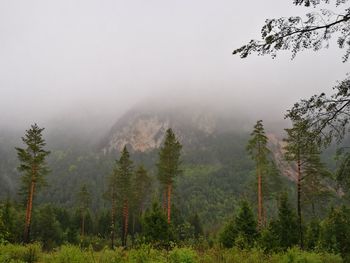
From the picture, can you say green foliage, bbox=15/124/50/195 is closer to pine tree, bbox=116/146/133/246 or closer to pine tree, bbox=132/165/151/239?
pine tree, bbox=116/146/133/246

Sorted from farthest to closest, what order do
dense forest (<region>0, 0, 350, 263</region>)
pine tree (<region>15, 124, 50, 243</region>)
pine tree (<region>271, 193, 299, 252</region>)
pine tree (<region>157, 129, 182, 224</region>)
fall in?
pine tree (<region>157, 129, 182, 224</region>)
pine tree (<region>15, 124, 50, 243</region>)
pine tree (<region>271, 193, 299, 252</region>)
dense forest (<region>0, 0, 350, 263</region>)

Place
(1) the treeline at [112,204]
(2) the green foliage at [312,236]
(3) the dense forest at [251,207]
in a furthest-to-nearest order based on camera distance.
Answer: (2) the green foliage at [312,236] → (1) the treeline at [112,204] → (3) the dense forest at [251,207]

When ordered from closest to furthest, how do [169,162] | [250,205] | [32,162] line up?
1. [250,205]
2. [32,162]
3. [169,162]

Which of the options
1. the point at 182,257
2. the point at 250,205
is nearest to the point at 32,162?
the point at 250,205

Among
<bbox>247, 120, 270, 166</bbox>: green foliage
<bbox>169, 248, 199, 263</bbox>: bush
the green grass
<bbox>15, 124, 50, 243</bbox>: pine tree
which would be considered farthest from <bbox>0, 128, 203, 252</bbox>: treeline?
<bbox>169, 248, 199, 263</bbox>: bush

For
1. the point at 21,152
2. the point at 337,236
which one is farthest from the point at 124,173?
the point at 337,236

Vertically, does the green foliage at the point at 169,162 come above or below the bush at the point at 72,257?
above

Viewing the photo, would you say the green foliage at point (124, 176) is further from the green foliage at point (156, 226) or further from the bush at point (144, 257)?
the bush at point (144, 257)

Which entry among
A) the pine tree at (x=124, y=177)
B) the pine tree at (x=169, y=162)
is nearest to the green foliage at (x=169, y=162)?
the pine tree at (x=169, y=162)

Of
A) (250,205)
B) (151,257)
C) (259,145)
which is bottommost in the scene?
(151,257)

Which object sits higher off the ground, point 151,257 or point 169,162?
point 169,162

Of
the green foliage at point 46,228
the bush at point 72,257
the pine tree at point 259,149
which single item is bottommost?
the green foliage at point 46,228

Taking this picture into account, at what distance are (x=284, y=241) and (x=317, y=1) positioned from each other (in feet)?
93.4

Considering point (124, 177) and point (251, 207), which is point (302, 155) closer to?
point (251, 207)
